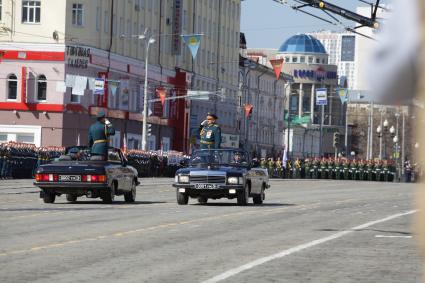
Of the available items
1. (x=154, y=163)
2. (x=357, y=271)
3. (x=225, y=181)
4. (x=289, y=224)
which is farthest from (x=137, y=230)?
(x=154, y=163)

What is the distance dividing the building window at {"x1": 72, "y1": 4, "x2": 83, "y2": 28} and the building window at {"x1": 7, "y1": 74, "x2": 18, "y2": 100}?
5.11 metres

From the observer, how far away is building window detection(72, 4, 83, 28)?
81.8m

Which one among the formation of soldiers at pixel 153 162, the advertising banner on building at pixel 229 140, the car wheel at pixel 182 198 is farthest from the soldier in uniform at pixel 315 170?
the car wheel at pixel 182 198

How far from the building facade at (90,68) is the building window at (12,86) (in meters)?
0.06

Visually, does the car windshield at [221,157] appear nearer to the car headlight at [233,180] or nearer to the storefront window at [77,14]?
the car headlight at [233,180]

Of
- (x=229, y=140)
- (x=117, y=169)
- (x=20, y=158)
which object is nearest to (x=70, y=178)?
(x=117, y=169)

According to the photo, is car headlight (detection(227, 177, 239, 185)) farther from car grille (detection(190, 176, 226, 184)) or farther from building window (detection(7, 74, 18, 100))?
building window (detection(7, 74, 18, 100))

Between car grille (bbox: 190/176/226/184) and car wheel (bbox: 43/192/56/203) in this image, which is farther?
car wheel (bbox: 43/192/56/203)

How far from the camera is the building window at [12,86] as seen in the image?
80.1 m

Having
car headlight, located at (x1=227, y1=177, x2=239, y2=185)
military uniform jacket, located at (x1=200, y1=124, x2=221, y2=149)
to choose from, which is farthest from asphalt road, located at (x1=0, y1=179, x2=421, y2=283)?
military uniform jacket, located at (x1=200, y1=124, x2=221, y2=149)

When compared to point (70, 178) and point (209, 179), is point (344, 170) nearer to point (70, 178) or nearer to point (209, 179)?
point (209, 179)

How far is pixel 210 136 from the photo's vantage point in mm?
30953

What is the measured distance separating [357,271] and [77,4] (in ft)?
234

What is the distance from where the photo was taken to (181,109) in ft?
340
